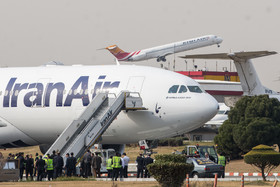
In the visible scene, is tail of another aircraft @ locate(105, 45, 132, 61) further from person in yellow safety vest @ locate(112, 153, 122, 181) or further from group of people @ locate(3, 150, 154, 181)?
person in yellow safety vest @ locate(112, 153, 122, 181)

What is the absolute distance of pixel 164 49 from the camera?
16350 centimetres

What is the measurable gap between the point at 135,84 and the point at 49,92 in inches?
221

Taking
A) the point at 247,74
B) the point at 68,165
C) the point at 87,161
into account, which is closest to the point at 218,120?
the point at 247,74

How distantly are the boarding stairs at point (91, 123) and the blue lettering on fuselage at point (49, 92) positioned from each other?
1253 millimetres

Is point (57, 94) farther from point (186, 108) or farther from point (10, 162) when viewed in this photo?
point (186, 108)

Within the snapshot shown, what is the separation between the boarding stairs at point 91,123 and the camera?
124 ft

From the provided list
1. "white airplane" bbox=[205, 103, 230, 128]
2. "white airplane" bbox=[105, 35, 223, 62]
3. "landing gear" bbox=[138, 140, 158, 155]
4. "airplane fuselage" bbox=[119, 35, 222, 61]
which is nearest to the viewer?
"landing gear" bbox=[138, 140, 158, 155]

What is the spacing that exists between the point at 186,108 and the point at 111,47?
426 ft

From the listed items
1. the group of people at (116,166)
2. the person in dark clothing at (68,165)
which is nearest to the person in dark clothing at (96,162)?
the group of people at (116,166)

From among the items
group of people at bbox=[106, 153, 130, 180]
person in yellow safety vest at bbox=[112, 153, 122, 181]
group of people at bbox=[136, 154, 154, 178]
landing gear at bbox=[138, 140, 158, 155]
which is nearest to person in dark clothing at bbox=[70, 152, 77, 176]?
group of people at bbox=[106, 153, 130, 180]

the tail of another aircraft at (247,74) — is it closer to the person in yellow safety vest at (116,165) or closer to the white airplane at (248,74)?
the white airplane at (248,74)

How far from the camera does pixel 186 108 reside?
124ft

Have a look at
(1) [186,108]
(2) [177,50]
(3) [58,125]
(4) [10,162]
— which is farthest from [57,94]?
(2) [177,50]

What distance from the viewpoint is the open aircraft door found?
38.8 m
